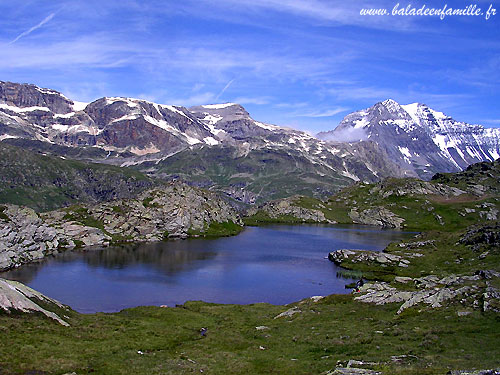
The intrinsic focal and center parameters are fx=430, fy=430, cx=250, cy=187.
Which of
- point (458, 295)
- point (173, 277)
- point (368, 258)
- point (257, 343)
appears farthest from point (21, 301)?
point (368, 258)

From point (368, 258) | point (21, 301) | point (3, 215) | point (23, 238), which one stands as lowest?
point (368, 258)

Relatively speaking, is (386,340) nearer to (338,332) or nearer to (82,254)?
(338,332)

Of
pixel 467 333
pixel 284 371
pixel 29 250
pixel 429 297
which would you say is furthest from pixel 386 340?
pixel 29 250

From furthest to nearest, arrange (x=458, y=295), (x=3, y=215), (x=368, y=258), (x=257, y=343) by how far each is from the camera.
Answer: (x=3, y=215)
(x=368, y=258)
(x=458, y=295)
(x=257, y=343)

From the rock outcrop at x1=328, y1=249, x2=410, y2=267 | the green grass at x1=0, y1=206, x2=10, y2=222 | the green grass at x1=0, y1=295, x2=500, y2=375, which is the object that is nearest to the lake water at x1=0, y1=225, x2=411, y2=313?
the rock outcrop at x1=328, y1=249, x2=410, y2=267

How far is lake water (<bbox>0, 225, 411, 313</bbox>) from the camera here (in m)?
109

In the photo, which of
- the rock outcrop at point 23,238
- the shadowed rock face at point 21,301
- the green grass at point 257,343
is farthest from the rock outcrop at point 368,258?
the shadowed rock face at point 21,301

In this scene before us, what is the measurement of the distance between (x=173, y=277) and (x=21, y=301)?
79.5m

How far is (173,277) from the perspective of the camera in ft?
445

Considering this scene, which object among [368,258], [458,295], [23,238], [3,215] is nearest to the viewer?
[458,295]

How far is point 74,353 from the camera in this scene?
45.0 m

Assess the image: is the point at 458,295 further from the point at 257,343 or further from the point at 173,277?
the point at 173,277

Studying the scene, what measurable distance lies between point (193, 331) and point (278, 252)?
130 m

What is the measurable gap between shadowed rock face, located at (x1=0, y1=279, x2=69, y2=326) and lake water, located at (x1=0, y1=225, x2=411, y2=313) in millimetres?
31390
